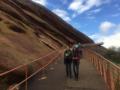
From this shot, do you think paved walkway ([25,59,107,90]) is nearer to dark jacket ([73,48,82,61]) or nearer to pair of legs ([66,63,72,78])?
pair of legs ([66,63,72,78])

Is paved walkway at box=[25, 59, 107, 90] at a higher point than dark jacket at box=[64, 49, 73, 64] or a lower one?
lower

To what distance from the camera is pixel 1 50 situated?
698 inches

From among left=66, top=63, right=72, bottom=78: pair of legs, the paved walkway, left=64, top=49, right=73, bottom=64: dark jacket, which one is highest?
left=64, top=49, right=73, bottom=64: dark jacket

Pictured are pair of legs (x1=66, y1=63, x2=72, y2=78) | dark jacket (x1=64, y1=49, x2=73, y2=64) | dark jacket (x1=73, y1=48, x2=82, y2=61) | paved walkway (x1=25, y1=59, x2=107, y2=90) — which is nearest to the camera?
paved walkway (x1=25, y1=59, x2=107, y2=90)

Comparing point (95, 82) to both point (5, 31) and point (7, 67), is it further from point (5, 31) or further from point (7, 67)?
point (5, 31)

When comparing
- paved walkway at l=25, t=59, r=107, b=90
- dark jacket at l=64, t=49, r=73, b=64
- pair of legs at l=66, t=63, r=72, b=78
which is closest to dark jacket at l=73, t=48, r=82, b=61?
dark jacket at l=64, t=49, r=73, b=64


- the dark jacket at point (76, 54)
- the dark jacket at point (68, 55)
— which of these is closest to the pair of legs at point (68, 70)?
the dark jacket at point (68, 55)

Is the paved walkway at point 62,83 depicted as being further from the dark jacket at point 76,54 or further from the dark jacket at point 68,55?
the dark jacket at point 76,54

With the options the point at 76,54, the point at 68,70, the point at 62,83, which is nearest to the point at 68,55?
the point at 76,54

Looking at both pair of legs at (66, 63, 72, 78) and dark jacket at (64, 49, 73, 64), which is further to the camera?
pair of legs at (66, 63, 72, 78)

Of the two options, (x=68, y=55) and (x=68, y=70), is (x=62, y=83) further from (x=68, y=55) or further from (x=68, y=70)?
(x=68, y=70)

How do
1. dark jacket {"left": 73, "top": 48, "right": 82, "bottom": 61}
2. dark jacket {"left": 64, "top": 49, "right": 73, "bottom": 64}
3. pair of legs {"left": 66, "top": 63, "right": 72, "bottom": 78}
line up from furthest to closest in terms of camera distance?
pair of legs {"left": 66, "top": 63, "right": 72, "bottom": 78} → dark jacket {"left": 64, "top": 49, "right": 73, "bottom": 64} → dark jacket {"left": 73, "top": 48, "right": 82, "bottom": 61}

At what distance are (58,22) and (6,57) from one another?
51.6 meters

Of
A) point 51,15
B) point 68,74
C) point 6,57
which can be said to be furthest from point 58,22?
point 6,57
